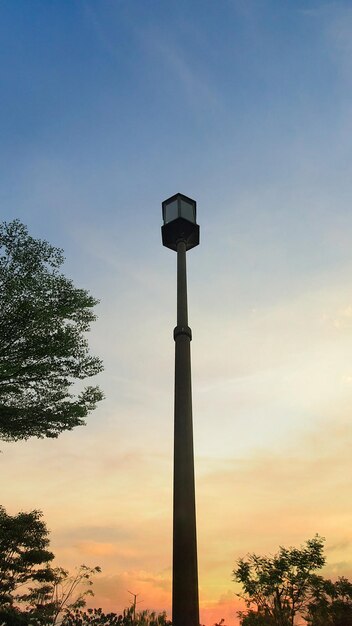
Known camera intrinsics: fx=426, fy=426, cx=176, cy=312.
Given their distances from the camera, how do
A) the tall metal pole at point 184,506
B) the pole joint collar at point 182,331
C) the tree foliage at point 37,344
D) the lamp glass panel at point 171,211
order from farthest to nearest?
the tree foliage at point 37,344 < the lamp glass panel at point 171,211 < the pole joint collar at point 182,331 < the tall metal pole at point 184,506

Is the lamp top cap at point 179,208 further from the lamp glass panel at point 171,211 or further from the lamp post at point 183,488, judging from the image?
the lamp post at point 183,488

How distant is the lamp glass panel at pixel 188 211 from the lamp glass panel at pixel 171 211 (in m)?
0.15

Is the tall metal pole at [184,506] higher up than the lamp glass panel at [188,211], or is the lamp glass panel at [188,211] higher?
the lamp glass panel at [188,211]

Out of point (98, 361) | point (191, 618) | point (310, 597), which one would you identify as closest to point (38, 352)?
point (98, 361)

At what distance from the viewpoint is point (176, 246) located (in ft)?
29.5

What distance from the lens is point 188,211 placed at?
9102mm

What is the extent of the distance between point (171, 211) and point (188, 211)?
36 cm

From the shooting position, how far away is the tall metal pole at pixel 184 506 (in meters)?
5.03

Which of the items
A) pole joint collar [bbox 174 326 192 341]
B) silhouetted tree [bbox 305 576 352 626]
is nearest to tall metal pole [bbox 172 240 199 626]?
pole joint collar [bbox 174 326 192 341]

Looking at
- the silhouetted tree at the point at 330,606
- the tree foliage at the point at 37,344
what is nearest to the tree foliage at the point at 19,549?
the tree foliage at the point at 37,344

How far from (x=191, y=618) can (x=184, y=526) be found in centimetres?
96

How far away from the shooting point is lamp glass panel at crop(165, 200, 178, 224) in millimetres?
8930

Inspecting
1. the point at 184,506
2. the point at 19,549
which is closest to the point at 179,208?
the point at 184,506

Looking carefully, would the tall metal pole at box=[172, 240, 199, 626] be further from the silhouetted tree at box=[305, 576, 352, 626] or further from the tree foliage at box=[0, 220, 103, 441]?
the silhouetted tree at box=[305, 576, 352, 626]
